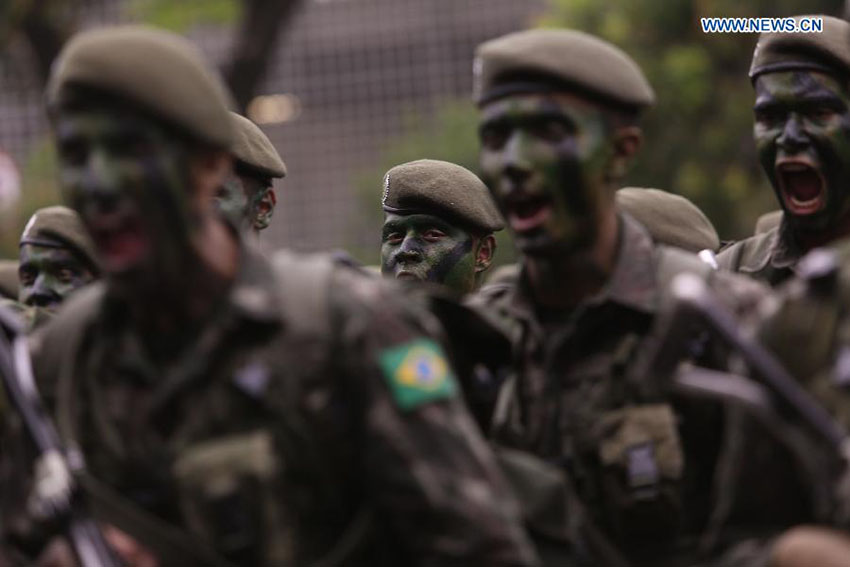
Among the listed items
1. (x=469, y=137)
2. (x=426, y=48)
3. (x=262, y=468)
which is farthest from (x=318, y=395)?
(x=426, y=48)

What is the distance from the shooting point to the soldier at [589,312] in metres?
6.38

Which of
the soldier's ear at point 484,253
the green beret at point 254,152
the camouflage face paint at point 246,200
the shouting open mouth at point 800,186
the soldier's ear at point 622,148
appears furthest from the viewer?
the soldier's ear at point 484,253

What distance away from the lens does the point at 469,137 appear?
98.9ft

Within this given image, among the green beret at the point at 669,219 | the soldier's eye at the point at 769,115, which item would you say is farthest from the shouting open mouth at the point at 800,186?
the green beret at the point at 669,219

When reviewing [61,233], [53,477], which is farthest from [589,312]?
[61,233]

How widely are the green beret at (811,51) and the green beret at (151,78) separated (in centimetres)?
302

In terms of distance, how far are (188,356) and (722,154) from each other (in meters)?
20.8

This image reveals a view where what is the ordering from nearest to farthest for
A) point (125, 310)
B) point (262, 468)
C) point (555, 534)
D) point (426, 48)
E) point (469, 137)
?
point (262, 468) → point (125, 310) → point (555, 534) → point (469, 137) → point (426, 48)

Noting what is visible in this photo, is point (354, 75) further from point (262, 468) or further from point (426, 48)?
point (262, 468)

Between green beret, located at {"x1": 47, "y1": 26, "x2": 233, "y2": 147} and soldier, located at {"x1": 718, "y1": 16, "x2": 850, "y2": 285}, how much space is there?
3.08m

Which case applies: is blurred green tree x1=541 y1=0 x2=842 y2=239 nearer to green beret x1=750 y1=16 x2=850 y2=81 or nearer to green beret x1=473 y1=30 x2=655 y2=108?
green beret x1=750 y1=16 x2=850 y2=81

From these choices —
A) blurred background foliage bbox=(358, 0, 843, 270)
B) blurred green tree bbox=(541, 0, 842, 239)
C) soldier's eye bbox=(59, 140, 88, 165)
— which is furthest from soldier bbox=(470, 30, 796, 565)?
blurred green tree bbox=(541, 0, 842, 239)

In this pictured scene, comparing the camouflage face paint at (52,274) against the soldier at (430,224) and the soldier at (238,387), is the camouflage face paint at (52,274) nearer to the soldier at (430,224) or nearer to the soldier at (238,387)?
the soldier at (430,224)

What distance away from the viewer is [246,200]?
8.87 m
